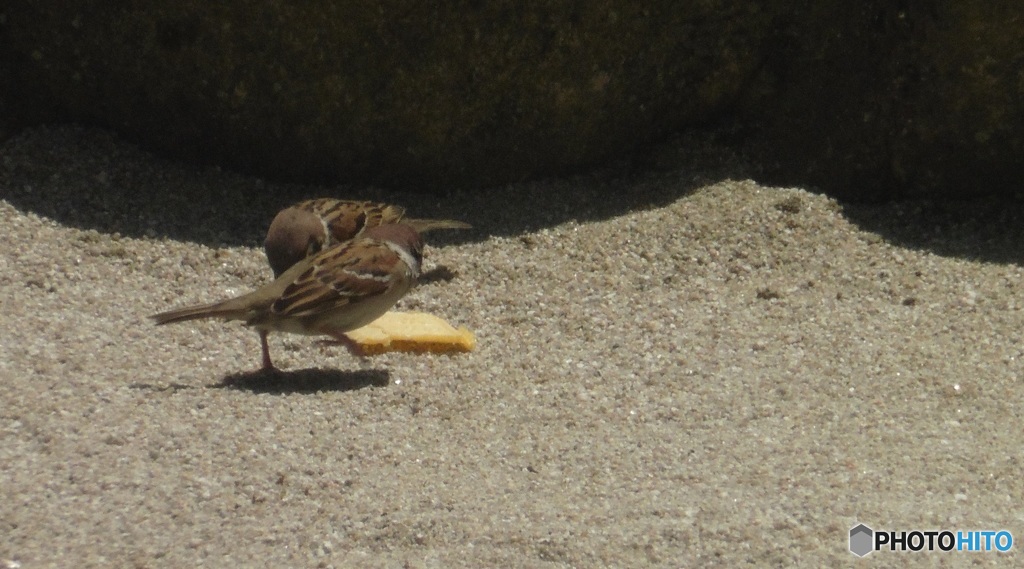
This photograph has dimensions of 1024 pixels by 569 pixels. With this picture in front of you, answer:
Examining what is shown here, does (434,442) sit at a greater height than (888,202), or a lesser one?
lesser

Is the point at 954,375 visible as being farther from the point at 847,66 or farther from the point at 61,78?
the point at 61,78

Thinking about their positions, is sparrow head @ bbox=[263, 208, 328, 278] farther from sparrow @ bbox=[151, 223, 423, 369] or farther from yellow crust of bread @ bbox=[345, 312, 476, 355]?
yellow crust of bread @ bbox=[345, 312, 476, 355]

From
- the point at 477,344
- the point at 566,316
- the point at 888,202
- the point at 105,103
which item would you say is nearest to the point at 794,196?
the point at 888,202

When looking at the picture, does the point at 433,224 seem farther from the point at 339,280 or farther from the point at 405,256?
the point at 339,280

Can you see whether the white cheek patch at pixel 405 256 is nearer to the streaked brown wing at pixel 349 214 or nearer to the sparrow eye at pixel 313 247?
the sparrow eye at pixel 313 247

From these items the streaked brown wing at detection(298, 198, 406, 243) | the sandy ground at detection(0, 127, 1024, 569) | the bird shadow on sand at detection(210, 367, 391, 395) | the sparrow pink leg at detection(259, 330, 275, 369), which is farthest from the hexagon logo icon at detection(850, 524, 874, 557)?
the streaked brown wing at detection(298, 198, 406, 243)
